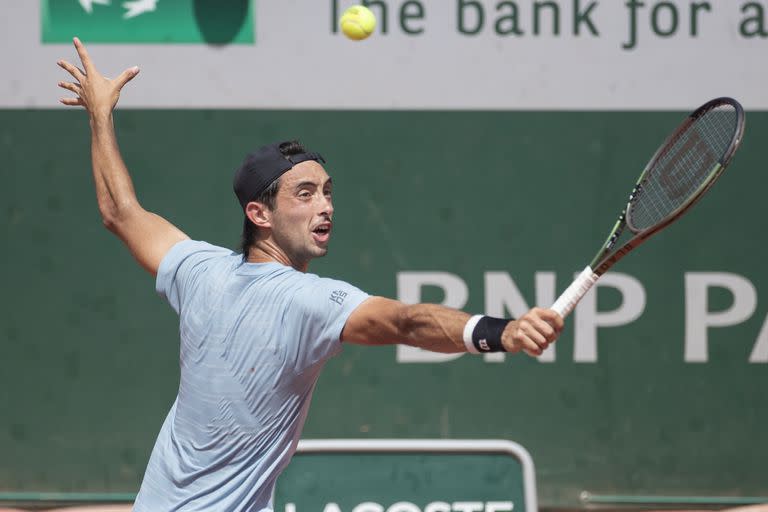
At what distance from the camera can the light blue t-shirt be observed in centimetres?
294

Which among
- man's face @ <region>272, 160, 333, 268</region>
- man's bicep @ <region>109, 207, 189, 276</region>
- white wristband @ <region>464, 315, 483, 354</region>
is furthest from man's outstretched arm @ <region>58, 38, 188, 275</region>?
white wristband @ <region>464, 315, 483, 354</region>

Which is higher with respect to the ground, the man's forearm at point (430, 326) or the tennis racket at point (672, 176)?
the tennis racket at point (672, 176)

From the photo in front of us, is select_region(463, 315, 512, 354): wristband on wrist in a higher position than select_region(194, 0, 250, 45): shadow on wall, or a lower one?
lower

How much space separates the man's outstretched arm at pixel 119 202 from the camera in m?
3.36

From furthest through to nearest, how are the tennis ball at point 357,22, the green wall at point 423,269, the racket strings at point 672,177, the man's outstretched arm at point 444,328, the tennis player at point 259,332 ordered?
1. the green wall at point 423,269
2. the tennis ball at point 357,22
3. the racket strings at point 672,177
4. the tennis player at point 259,332
5. the man's outstretched arm at point 444,328

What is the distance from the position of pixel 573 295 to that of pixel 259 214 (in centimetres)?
88

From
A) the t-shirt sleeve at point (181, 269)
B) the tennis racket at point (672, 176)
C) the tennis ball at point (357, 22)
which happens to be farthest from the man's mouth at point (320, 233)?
the tennis ball at point (357, 22)

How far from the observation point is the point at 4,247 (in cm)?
563

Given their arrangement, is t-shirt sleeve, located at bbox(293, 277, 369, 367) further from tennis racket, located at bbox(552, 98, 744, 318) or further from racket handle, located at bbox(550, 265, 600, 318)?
tennis racket, located at bbox(552, 98, 744, 318)

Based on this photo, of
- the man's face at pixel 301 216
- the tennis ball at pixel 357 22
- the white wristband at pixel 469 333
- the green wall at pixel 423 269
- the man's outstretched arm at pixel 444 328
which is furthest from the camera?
the green wall at pixel 423 269

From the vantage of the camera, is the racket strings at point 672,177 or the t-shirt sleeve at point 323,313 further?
the racket strings at point 672,177

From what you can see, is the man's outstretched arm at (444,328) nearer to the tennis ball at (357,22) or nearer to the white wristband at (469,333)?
the white wristband at (469,333)

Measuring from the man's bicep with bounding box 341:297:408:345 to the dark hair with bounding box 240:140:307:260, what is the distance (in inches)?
18.7

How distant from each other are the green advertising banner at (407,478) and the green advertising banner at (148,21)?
79.3 inches
